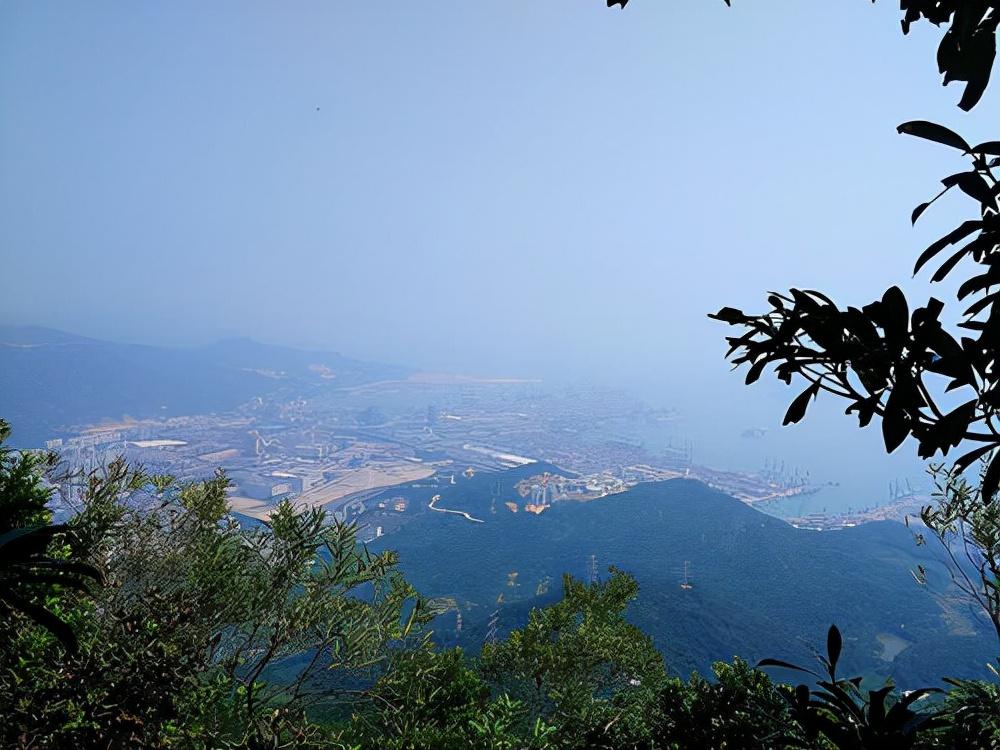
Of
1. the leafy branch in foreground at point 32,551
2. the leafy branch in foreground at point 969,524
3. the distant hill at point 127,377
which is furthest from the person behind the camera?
the distant hill at point 127,377

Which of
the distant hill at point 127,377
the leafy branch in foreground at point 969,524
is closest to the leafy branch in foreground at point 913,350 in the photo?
the leafy branch in foreground at point 969,524

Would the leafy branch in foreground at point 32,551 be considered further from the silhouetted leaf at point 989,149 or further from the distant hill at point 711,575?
the distant hill at point 711,575

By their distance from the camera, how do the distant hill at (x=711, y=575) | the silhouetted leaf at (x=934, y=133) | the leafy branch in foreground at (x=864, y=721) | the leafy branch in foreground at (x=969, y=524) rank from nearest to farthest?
the silhouetted leaf at (x=934, y=133)
the leafy branch in foreground at (x=864, y=721)
the leafy branch in foreground at (x=969, y=524)
the distant hill at (x=711, y=575)

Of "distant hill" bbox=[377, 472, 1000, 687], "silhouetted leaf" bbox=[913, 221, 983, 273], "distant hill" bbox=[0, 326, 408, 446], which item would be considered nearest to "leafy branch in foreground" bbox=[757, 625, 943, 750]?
"silhouetted leaf" bbox=[913, 221, 983, 273]

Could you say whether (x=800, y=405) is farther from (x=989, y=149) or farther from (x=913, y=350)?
(x=989, y=149)

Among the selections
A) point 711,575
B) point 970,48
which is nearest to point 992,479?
point 970,48

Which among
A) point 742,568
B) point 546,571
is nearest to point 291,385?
point 546,571
